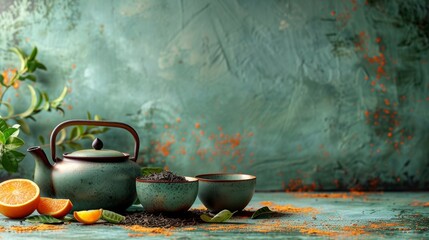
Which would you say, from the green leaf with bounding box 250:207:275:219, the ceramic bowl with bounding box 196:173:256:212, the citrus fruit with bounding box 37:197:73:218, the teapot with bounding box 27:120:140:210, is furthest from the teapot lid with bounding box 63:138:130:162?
the green leaf with bounding box 250:207:275:219

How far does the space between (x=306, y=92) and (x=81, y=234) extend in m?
1.13

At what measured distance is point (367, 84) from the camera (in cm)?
217

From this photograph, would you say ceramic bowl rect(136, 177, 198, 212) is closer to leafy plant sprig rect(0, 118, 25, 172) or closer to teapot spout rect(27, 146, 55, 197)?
teapot spout rect(27, 146, 55, 197)

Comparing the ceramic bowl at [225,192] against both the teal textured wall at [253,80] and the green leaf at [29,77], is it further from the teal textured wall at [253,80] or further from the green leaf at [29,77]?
the green leaf at [29,77]

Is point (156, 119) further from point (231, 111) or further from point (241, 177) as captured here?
point (241, 177)

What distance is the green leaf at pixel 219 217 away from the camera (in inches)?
57.4

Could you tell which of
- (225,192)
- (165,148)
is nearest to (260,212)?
(225,192)

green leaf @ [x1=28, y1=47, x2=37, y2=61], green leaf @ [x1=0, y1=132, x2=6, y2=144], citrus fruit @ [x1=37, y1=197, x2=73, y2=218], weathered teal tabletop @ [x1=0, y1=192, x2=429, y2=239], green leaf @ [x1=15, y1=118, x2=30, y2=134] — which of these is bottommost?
weathered teal tabletop @ [x1=0, y1=192, x2=429, y2=239]

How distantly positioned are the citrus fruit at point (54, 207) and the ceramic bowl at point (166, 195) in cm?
19

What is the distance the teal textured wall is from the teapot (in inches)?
22.1

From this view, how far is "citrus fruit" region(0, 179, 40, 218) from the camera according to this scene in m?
1.48

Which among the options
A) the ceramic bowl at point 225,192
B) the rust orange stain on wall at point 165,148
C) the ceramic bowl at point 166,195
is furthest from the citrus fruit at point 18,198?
the rust orange stain on wall at point 165,148

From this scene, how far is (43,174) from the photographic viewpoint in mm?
1563

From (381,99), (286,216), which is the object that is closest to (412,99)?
(381,99)
